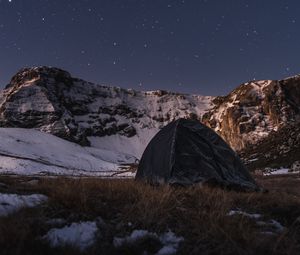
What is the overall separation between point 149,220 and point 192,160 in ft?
23.2

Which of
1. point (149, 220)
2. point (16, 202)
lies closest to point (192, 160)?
point (149, 220)

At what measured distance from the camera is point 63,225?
5234 millimetres

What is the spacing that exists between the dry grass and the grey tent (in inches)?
190

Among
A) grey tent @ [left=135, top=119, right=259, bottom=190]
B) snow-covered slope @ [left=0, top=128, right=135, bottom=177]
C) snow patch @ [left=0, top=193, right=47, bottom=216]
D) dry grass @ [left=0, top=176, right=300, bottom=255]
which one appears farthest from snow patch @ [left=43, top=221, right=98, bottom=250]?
snow-covered slope @ [left=0, top=128, right=135, bottom=177]

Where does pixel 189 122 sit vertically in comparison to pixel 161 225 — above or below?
above

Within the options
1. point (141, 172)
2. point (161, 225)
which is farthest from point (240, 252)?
point (141, 172)

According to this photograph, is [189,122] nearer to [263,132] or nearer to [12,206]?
[12,206]

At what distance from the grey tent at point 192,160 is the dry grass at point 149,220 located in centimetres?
482

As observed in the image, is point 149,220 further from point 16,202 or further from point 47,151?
point 47,151

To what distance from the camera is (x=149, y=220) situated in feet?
17.8

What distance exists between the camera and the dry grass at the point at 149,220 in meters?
4.66

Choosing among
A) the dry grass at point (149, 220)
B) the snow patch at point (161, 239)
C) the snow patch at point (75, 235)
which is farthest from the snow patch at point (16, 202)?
the snow patch at point (161, 239)

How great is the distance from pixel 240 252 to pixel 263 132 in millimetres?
199847

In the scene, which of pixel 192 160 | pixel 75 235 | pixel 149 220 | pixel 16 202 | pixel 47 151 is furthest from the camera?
pixel 47 151
